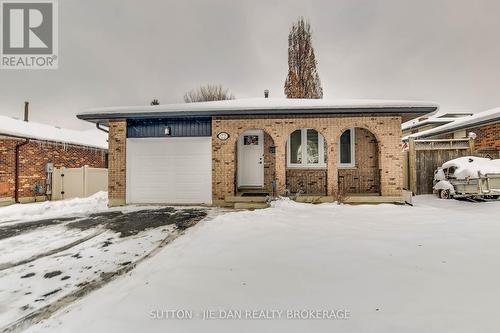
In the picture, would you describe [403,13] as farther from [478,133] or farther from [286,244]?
[286,244]

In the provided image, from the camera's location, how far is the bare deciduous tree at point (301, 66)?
17.9 metres

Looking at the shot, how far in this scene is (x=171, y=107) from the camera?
7.61 meters

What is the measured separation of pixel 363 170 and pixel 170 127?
7579 millimetres

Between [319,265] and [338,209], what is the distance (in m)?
4.03

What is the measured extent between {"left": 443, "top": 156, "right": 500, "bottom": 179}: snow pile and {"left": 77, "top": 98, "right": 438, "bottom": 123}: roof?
7.04ft

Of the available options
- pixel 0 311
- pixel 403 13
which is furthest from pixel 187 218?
pixel 403 13

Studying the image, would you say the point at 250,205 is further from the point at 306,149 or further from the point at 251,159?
the point at 306,149

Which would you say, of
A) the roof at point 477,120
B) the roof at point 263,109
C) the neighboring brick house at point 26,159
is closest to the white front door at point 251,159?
the roof at point 263,109

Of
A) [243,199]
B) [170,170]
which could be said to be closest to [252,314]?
[243,199]

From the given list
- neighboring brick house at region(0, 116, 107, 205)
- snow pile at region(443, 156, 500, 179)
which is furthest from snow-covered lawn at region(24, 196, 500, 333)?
neighboring brick house at region(0, 116, 107, 205)

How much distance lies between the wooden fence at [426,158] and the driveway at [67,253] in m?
8.56

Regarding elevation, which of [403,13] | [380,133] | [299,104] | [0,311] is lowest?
[0,311]

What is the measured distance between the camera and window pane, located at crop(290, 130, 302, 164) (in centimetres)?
859

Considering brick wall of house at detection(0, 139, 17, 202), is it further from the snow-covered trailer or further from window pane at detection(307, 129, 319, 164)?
the snow-covered trailer
